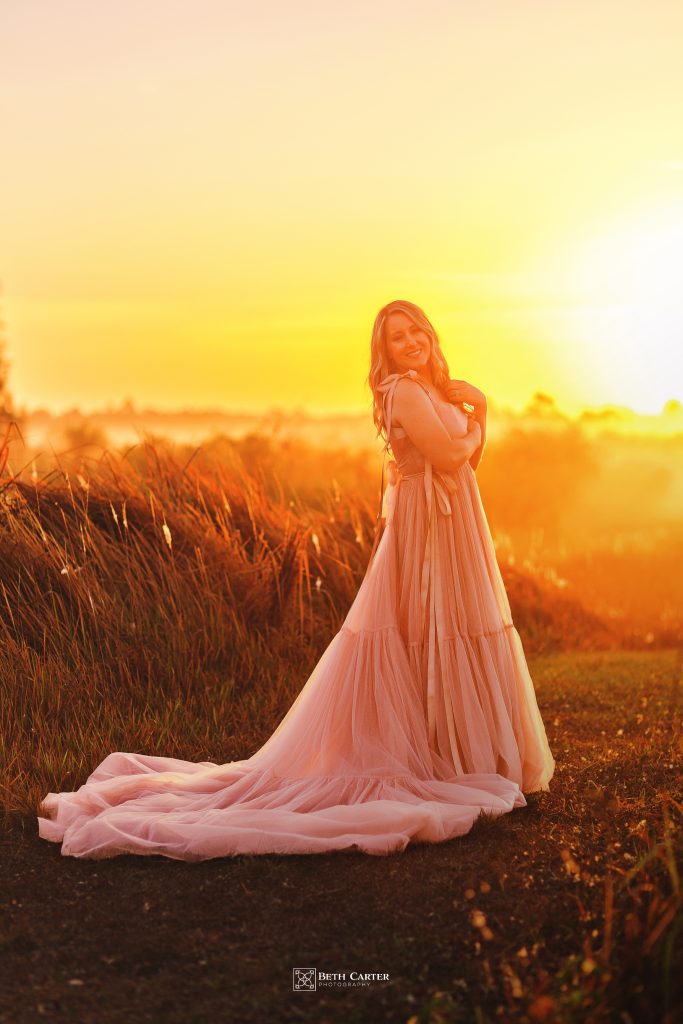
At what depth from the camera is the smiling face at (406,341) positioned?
496 centimetres

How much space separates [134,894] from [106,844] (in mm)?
381

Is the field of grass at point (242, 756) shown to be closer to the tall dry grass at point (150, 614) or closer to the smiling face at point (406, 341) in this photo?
the tall dry grass at point (150, 614)

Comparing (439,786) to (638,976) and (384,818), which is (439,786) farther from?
(638,976)

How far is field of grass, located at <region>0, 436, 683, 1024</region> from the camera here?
326 centimetres

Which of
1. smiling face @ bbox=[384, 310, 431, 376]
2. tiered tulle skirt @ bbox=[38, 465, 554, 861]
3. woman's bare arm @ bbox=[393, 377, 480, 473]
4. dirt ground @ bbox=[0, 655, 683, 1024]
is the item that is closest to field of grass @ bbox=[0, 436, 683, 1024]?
dirt ground @ bbox=[0, 655, 683, 1024]

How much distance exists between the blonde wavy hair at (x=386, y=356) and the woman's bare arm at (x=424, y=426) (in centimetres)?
18

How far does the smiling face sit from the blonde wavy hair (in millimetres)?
19

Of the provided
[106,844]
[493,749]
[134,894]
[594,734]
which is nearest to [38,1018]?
[134,894]

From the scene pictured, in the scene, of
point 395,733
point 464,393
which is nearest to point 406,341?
point 464,393

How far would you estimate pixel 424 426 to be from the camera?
16.0ft

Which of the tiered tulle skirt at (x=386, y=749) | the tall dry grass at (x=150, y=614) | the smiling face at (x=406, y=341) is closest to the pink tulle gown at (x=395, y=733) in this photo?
the tiered tulle skirt at (x=386, y=749)

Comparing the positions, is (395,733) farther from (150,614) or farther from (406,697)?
(150,614)

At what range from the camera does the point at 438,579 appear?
5.03 meters

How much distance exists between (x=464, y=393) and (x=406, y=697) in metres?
1.42
